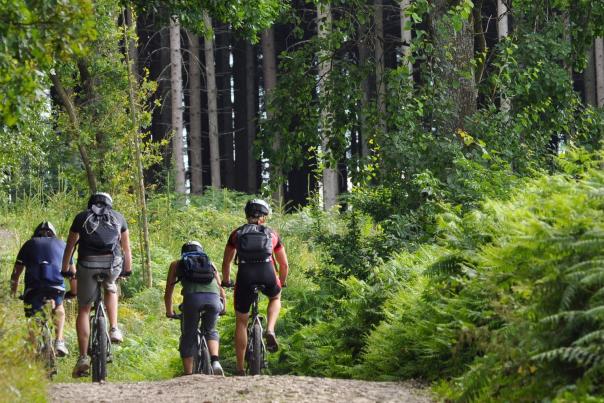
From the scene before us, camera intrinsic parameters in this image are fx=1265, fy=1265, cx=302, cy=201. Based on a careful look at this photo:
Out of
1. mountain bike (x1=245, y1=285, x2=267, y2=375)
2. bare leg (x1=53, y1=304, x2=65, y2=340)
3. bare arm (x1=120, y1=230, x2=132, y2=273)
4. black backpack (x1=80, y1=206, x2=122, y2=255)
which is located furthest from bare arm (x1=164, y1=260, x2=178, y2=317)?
bare leg (x1=53, y1=304, x2=65, y2=340)

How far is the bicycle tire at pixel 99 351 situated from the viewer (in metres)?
12.5

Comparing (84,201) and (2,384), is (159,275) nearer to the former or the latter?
(84,201)

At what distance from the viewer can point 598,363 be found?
24.5 ft

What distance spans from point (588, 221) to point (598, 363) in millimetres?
1187

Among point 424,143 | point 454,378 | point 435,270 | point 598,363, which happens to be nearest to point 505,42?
point 424,143

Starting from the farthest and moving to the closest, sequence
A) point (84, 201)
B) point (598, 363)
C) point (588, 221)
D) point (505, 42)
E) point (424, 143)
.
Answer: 1. point (84, 201)
2. point (505, 42)
3. point (424, 143)
4. point (588, 221)
5. point (598, 363)

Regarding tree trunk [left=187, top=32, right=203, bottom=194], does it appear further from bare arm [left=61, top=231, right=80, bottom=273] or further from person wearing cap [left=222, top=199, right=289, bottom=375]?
person wearing cap [left=222, top=199, right=289, bottom=375]

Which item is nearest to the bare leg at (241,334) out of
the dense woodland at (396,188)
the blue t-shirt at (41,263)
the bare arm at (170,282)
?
the bare arm at (170,282)

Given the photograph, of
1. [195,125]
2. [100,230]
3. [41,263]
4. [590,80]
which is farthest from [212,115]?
[100,230]

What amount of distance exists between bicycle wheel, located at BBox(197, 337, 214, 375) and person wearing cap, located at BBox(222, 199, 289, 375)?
1.01 ft

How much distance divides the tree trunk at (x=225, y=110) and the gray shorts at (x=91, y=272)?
3073cm

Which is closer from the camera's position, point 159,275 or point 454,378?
point 454,378

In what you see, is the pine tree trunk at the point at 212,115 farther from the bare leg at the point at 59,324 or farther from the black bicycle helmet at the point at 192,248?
the black bicycle helmet at the point at 192,248

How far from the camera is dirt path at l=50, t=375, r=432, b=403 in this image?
380 inches
